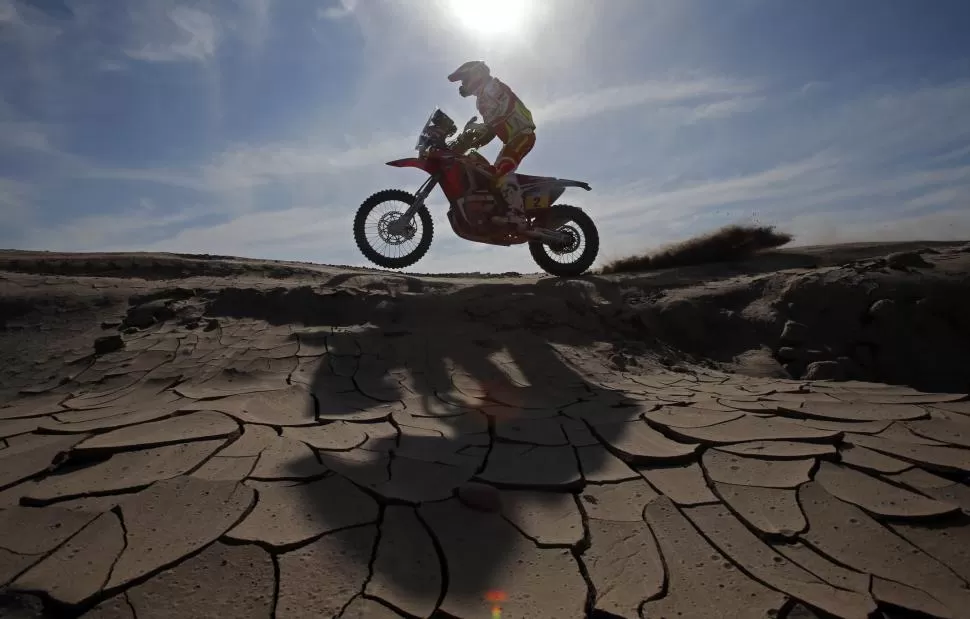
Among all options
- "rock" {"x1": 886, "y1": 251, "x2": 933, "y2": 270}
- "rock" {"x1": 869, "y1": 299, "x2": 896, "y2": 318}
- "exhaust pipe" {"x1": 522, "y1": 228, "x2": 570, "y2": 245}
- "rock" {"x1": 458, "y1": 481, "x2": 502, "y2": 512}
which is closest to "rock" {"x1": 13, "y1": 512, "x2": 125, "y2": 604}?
"rock" {"x1": 458, "y1": 481, "x2": 502, "y2": 512}

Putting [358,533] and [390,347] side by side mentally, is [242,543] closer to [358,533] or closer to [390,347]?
[358,533]

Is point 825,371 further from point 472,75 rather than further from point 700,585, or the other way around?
point 472,75

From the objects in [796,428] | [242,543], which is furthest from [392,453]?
[796,428]

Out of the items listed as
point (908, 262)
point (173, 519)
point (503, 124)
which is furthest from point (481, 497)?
point (908, 262)

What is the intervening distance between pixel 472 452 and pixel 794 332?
286 cm

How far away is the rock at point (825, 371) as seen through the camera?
3.09m

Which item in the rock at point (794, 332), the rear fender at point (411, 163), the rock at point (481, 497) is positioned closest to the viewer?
the rock at point (481, 497)

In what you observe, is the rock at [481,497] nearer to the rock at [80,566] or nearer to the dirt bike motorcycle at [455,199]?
the rock at [80,566]

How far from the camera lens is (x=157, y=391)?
2.29 m

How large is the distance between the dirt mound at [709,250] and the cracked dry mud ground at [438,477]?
2537mm

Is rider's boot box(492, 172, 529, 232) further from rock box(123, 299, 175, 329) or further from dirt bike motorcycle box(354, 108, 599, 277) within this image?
rock box(123, 299, 175, 329)

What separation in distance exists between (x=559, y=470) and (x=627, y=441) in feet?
1.16

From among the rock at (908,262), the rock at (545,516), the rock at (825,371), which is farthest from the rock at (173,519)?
the rock at (908,262)

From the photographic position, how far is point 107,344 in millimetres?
2688
